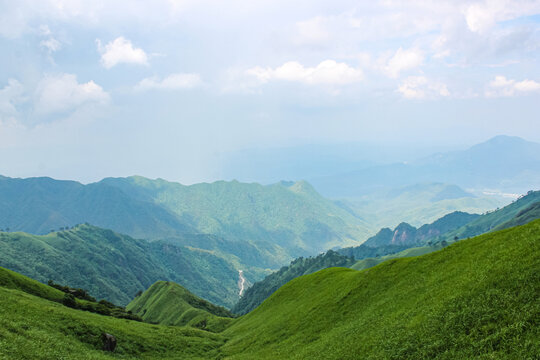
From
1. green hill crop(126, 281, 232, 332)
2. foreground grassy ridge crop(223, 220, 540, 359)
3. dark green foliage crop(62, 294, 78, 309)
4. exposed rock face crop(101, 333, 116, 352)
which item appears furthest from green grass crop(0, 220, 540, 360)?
green hill crop(126, 281, 232, 332)

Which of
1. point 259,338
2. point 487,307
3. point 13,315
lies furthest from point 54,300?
point 487,307

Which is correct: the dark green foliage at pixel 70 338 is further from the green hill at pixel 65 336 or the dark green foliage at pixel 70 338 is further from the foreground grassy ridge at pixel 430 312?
the foreground grassy ridge at pixel 430 312

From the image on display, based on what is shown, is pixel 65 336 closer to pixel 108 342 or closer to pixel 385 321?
pixel 108 342

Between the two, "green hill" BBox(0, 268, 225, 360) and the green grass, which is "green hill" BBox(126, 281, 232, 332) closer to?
"green hill" BBox(0, 268, 225, 360)

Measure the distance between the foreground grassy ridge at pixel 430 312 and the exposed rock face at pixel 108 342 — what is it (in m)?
20.3

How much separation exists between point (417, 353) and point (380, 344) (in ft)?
19.4

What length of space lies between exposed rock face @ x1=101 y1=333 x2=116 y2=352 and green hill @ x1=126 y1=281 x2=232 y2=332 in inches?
2595

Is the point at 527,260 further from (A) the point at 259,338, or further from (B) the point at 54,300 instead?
(B) the point at 54,300

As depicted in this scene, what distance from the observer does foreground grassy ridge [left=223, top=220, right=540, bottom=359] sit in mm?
29719

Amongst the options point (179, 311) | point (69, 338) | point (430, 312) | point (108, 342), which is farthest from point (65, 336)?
point (179, 311)

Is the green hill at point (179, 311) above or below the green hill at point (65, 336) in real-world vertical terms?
below

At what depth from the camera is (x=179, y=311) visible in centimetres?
16162

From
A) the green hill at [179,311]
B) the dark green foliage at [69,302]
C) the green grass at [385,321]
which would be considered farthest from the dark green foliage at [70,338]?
the green hill at [179,311]

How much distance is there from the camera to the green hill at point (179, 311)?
128275 millimetres
